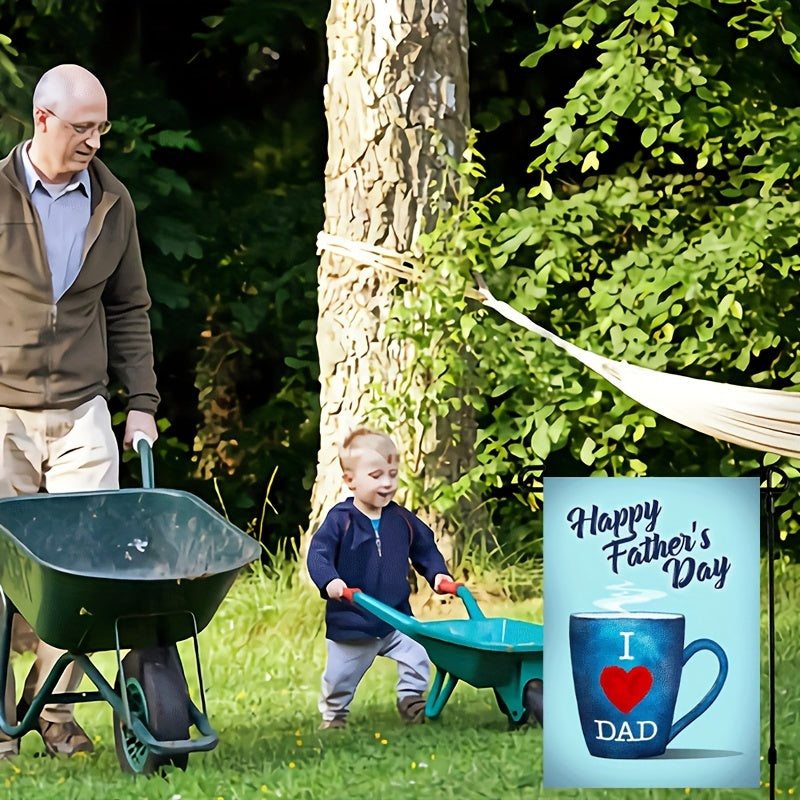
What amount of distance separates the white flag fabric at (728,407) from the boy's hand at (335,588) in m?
1.02

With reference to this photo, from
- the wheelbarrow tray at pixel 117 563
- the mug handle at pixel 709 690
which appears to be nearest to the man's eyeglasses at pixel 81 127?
the wheelbarrow tray at pixel 117 563

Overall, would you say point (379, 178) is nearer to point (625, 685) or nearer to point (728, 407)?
point (728, 407)

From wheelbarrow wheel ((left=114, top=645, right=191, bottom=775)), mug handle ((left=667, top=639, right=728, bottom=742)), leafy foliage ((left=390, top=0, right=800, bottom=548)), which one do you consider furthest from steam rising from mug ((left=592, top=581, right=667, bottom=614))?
leafy foliage ((left=390, top=0, right=800, bottom=548))

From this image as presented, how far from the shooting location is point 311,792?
3727 millimetres

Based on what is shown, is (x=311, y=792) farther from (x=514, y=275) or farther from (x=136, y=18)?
(x=136, y=18)

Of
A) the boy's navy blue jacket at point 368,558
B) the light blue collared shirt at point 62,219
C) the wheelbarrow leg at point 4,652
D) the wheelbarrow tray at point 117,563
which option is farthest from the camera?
→ the boy's navy blue jacket at point 368,558

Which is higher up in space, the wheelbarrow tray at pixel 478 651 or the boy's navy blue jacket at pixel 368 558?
the boy's navy blue jacket at pixel 368 558

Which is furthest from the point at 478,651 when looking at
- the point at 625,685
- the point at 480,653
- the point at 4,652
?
the point at 4,652

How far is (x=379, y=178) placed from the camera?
5.92 metres

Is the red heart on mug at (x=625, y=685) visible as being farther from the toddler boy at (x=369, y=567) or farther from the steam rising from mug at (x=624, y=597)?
the toddler boy at (x=369, y=567)

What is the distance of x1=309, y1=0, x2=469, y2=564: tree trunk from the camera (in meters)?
5.89

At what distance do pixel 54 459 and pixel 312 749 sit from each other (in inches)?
41.3

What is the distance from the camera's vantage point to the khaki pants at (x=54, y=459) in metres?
4.14

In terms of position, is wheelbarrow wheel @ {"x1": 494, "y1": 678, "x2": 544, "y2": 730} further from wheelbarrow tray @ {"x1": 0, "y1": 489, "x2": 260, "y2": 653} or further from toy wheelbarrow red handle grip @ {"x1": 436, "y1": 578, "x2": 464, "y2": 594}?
wheelbarrow tray @ {"x1": 0, "y1": 489, "x2": 260, "y2": 653}
